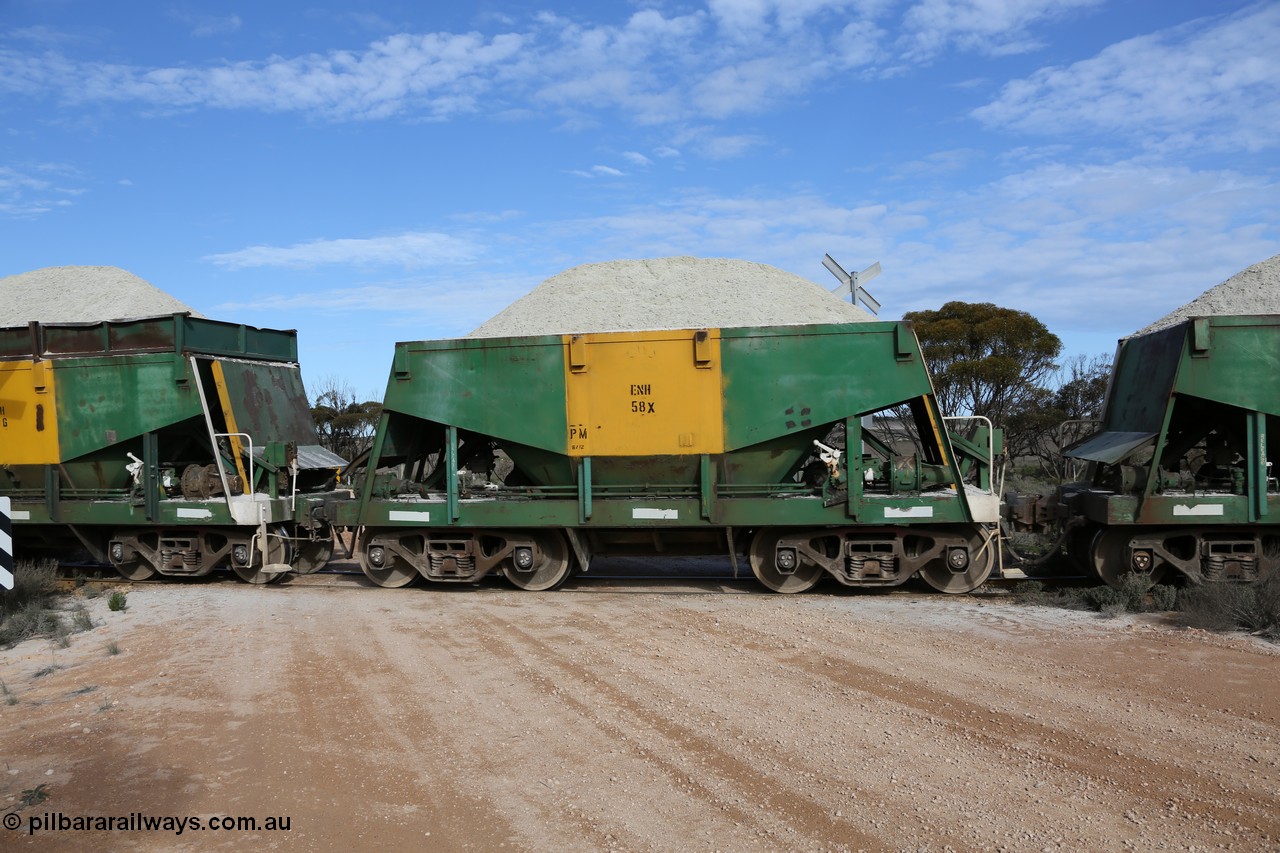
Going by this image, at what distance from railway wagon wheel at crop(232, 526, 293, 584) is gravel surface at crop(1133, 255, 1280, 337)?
32.1 metres

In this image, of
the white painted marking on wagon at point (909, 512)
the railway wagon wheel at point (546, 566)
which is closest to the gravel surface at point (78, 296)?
the railway wagon wheel at point (546, 566)

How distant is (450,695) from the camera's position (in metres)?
6.33

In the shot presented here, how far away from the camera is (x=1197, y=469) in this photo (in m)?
10.1

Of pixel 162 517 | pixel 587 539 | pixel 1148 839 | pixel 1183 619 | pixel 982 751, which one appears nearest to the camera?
pixel 1148 839

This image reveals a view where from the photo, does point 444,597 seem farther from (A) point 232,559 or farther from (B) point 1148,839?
(B) point 1148,839

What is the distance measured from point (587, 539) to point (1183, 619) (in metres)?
6.35

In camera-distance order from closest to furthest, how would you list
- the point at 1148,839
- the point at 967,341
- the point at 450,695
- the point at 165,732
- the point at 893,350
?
1. the point at 1148,839
2. the point at 165,732
3. the point at 450,695
4. the point at 893,350
5. the point at 967,341

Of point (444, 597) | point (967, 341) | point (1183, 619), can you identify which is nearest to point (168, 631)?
point (444, 597)

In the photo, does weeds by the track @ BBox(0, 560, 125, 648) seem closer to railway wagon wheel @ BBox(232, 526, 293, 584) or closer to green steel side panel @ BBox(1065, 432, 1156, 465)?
railway wagon wheel @ BBox(232, 526, 293, 584)

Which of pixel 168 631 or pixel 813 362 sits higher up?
pixel 813 362

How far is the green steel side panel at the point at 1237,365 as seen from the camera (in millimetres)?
8898

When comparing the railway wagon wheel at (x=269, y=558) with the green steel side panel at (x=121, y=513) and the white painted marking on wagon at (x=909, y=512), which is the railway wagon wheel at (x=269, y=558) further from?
the white painted marking on wagon at (x=909, y=512)

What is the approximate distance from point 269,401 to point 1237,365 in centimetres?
1198

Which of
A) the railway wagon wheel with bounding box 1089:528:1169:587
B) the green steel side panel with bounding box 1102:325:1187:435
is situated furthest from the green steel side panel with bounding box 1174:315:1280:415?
the railway wagon wheel with bounding box 1089:528:1169:587
